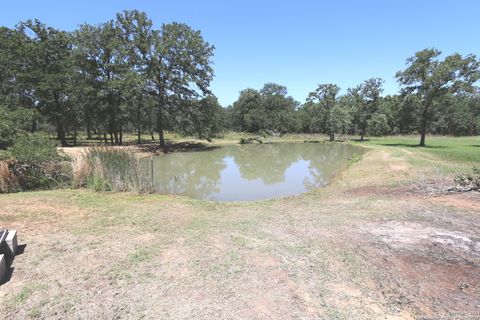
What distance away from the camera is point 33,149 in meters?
10.1

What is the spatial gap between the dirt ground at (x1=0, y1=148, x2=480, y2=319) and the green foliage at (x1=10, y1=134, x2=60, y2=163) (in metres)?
2.29

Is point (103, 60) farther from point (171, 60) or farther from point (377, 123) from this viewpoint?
point (377, 123)

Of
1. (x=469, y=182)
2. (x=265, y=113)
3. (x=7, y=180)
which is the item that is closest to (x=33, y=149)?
(x=7, y=180)

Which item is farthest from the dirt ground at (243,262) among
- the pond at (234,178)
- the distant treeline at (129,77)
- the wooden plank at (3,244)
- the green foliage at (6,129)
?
the distant treeline at (129,77)

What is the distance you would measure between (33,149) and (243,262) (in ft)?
28.8

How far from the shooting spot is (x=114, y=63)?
29281 mm

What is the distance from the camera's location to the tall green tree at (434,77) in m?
27.4

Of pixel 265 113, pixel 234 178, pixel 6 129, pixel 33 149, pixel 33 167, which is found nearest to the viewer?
pixel 33 149

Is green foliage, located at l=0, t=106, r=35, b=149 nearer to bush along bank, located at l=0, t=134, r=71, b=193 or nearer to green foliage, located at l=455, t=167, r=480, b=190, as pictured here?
bush along bank, located at l=0, t=134, r=71, b=193

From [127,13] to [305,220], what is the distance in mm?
30014

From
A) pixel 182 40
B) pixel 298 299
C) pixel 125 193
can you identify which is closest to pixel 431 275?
pixel 298 299

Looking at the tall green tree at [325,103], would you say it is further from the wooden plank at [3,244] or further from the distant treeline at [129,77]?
the wooden plank at [3,244]

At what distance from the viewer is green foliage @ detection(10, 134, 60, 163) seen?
995 centimetres

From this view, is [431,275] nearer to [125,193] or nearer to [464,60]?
[125,193]
